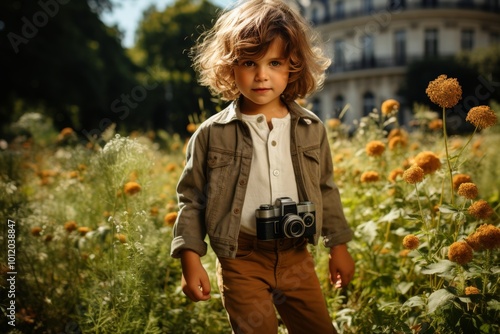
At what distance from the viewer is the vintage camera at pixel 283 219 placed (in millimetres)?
1648

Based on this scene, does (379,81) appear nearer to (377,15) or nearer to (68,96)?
(377,15)

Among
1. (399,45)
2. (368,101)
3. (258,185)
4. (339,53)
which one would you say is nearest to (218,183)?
(258,185)

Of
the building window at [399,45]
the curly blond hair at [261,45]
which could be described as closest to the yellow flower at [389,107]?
the curly blond hair at [261,45]

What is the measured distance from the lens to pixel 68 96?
55.4ft

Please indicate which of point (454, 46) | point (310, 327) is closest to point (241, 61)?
point (310, 327)

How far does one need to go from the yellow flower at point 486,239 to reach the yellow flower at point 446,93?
0.44 metres

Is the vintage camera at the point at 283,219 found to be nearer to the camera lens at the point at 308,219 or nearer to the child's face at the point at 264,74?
the camera lens at the point at 308,219

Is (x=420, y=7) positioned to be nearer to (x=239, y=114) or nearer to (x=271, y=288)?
(x=239, y=114)

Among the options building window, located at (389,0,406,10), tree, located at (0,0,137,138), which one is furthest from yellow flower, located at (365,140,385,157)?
building window, located at (389,0,406,10)

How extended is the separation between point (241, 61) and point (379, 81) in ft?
101

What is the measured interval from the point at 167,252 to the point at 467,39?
1326 inches

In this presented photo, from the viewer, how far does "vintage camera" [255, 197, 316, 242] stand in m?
1.65

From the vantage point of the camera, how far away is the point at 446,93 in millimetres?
1612

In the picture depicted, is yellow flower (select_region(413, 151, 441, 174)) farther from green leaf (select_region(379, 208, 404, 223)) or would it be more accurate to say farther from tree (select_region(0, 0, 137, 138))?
tree (select_region(0, 0, 137, 138))
